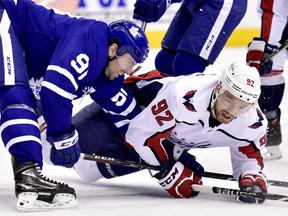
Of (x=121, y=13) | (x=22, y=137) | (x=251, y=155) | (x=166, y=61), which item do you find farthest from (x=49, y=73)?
(x=121, y=13)

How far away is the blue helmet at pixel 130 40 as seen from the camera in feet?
11.0

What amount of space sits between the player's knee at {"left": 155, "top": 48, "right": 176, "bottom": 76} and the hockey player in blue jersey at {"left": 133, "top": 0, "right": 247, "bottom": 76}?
4 cm

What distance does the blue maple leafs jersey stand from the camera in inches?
126

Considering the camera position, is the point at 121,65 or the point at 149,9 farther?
the point at 149,9

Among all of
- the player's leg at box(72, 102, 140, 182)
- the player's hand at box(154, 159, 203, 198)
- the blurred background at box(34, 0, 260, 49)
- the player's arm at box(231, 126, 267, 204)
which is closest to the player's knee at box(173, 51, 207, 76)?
the player's leg at box(72, 102, 140, 182)

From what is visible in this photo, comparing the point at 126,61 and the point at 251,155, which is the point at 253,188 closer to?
the point at 251,155

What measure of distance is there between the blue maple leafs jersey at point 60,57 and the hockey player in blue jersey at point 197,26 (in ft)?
2.73

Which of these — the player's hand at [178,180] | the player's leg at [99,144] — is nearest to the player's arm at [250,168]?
the player's hand at [178,180]

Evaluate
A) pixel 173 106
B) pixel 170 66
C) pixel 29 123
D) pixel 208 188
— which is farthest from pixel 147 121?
pixel 170 66

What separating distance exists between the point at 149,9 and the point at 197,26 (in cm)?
27

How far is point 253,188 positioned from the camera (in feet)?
11.4

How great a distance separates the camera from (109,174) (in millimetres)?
3930

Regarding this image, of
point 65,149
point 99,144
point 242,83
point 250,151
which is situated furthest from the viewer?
point 99,144

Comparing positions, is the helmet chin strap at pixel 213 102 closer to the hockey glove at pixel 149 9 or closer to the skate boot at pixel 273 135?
the hockey glove at pixel 149 9
